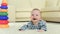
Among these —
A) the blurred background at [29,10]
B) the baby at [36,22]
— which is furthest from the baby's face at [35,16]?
the blurred background at [29,10]

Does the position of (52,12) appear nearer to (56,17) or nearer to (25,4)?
(56,17)

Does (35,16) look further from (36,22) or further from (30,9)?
(30,9)

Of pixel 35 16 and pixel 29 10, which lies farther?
pixel 29 10

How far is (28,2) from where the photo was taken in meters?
2.50

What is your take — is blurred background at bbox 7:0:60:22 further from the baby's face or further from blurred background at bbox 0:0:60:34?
the baby's face

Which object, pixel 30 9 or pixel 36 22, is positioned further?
pixel 30 9

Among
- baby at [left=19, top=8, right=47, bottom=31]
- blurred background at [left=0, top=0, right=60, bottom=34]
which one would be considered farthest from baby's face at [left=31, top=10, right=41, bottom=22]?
blurred background at [left=0, top=0, right=60, bottom=34]

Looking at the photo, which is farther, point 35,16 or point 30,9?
point 30,9

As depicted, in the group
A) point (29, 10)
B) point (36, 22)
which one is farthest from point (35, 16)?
point (29, 10)

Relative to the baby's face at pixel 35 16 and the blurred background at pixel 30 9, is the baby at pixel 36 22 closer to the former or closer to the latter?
the baby's face at pixel 35 16

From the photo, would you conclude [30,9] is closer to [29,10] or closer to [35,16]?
[29,10]

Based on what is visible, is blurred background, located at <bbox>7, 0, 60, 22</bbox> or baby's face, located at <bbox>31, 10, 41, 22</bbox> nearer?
baby's face, located at <bbox>31, 10, 41, 22</bbox>

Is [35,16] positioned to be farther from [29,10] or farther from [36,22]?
[29,10]

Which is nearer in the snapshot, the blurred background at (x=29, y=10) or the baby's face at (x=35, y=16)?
the baby's face at (x=35, y=16)
